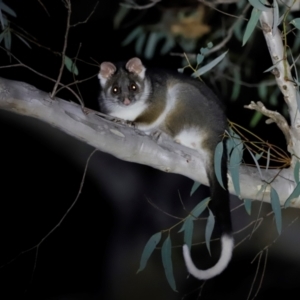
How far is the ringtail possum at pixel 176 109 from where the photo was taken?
2742 mm

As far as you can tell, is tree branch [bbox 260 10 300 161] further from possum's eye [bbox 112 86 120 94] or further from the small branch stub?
possum's eye [bbox 112 86 120 94]

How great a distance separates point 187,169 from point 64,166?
3.89m

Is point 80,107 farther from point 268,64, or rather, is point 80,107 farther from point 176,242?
point 268,64

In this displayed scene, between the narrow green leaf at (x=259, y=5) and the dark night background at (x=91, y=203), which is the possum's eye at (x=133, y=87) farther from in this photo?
the dark night background at (x=91, y=203)

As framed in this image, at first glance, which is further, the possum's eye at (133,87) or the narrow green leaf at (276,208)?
the possum's eye at (133,87)

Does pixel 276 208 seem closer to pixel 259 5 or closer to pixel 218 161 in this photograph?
pixel 218 161

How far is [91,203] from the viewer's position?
6.25 metres

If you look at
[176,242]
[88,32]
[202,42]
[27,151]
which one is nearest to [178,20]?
[202,42]

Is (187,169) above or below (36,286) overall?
above

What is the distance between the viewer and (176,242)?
17.5ft

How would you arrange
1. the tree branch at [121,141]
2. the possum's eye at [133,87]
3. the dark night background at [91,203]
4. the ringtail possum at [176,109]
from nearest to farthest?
the tree branch at [121,141] < the ringtail possum at [176,109] < the possum's eye at [133,87] < the dark night background at [91,203]

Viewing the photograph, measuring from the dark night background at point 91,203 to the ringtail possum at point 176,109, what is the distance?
139cm

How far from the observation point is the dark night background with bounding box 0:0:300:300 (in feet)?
17.5

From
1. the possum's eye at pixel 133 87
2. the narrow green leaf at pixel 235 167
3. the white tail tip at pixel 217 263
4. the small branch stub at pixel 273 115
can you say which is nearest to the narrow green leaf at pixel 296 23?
the small branch stub at pixel 273 115
